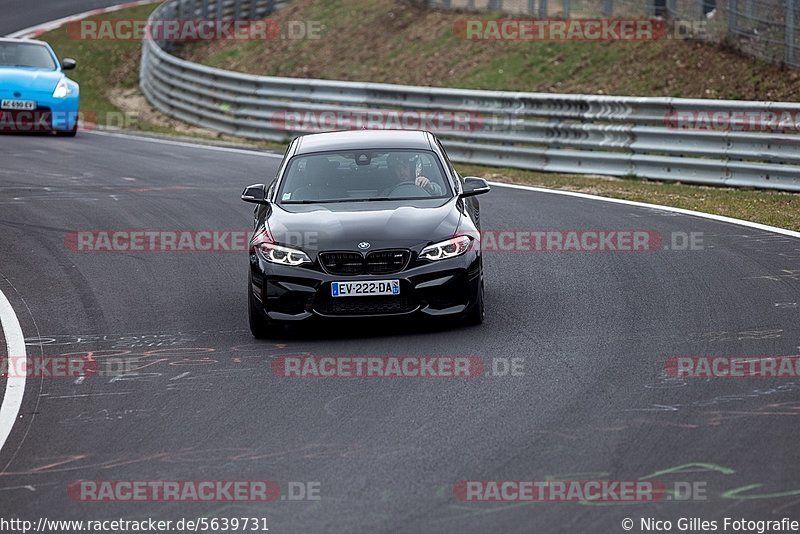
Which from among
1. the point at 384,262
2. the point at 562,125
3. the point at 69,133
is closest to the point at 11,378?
the point at 384,262

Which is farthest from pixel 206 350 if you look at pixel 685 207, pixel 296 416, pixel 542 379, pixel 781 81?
pixel 781 81

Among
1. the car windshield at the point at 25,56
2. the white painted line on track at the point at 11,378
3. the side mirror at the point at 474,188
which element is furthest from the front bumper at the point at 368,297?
the car windshield at the point at 25,56

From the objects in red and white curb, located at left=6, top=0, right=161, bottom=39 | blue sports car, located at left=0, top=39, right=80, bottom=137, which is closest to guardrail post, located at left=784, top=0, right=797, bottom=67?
blue sports car, located at left=0, top=39, right=80, bottom=137

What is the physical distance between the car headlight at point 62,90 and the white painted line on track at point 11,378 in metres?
11.8

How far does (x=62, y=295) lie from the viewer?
11.4 meters

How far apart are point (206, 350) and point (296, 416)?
1958 mm

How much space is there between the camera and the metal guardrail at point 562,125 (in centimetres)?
1680

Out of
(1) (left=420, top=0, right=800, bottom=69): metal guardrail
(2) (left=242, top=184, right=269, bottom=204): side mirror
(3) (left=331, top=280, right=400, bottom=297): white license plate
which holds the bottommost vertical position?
(1) (left=420, top=0, right=800, bottom=69): metal guardrail

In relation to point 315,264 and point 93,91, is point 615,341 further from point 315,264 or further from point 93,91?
point 93,91

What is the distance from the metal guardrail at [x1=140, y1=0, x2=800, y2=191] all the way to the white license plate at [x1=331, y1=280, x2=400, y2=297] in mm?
8416

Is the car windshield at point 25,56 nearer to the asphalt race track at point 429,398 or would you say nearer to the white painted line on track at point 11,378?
the asphalt race track at point 429,398

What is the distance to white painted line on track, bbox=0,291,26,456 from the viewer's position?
7680 millimetres

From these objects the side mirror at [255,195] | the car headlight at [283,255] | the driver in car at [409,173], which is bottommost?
the car headlight at [283,255]

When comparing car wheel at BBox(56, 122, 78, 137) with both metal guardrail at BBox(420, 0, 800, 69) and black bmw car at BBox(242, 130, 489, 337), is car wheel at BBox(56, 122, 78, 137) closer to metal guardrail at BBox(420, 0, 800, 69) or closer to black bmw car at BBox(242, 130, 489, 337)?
metal guardrail at BBox(420, 0, 800, 69)
